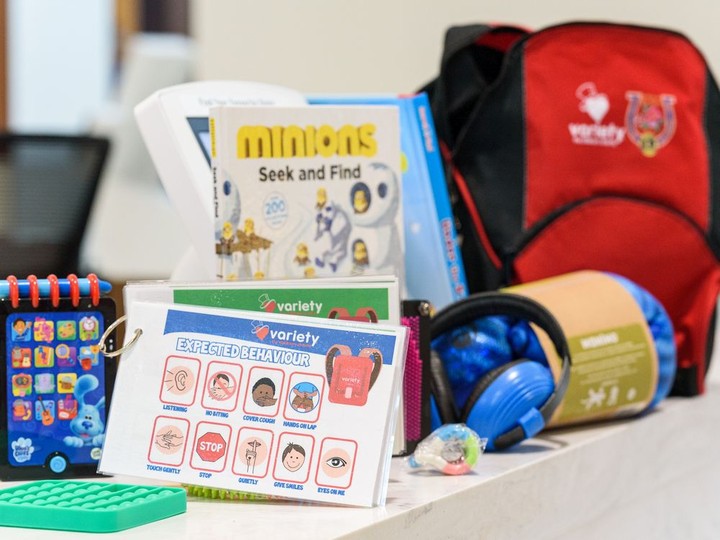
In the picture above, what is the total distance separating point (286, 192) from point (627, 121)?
496mm

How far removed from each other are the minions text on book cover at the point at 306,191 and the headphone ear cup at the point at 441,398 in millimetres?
104

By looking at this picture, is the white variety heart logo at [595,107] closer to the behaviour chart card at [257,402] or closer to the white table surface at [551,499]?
the white table surface at [551,499]

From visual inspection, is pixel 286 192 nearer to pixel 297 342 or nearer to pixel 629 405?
pixel 297 342

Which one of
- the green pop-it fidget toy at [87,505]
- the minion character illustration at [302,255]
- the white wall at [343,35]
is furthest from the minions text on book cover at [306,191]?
the white wall at [343,35]

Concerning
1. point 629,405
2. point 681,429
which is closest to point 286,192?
point 629,405

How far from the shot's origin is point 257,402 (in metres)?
0.70

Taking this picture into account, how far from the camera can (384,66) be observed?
2.00 meters

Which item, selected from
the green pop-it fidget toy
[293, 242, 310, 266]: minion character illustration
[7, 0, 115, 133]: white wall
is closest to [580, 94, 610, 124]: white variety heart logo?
[293, 242, 310, 266]: minion character illustration

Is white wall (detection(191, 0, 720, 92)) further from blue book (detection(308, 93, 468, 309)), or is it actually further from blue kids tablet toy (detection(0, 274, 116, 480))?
blue kids tablet toy (detection(0, 274, 116, 480))

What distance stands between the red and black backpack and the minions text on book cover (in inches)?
10.0

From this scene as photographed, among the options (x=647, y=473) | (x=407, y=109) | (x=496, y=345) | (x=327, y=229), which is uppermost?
(x=407, y=109)

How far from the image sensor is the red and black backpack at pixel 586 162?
1176mm

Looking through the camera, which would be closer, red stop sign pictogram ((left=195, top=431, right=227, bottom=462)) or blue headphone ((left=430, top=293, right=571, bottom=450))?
red stop sign pictogram ((left=195, top=431, right=227, bottom=462))

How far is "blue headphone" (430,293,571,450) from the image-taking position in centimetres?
88
